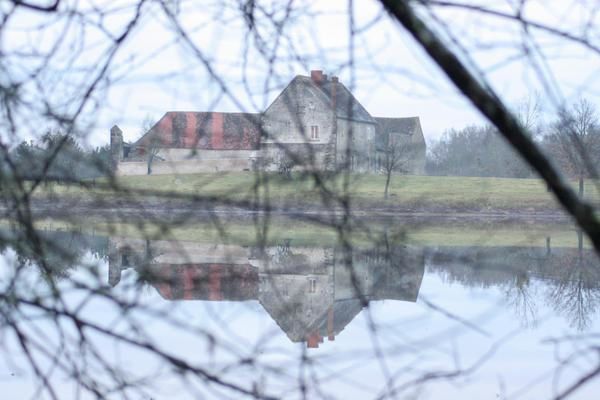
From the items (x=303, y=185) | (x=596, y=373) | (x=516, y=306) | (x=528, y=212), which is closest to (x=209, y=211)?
(x=303, y=185)

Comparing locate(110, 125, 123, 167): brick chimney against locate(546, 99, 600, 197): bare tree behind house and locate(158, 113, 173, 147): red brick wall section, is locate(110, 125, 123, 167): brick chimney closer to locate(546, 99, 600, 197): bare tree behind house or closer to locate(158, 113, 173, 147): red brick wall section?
locate(158, 113, 173, 147): red brick wall section

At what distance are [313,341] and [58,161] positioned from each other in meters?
1.16

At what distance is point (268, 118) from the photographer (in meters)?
1.87

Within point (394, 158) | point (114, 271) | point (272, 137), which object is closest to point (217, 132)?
point (272, 137)

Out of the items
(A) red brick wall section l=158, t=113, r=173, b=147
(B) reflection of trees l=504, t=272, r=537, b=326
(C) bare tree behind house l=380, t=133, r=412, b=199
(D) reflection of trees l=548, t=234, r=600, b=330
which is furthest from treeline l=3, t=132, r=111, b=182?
(D) reflection of trees l=548, t=234, r=600, b=330

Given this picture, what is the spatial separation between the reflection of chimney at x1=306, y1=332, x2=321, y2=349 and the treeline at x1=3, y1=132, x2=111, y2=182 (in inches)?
36.9

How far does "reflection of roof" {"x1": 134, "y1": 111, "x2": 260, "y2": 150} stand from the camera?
1.83 m

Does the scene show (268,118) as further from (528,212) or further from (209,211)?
(528,212)

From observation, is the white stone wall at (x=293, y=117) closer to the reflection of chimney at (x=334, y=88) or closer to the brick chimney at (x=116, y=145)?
the reflection of chimney at (x=334, y=88)

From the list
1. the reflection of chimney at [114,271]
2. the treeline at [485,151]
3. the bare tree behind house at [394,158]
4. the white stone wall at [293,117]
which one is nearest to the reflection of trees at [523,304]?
the treeline at [485,151]

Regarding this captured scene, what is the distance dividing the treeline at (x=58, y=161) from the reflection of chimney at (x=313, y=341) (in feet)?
3.07

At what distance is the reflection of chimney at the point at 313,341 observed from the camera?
104 inches

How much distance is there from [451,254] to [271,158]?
0.42 metres

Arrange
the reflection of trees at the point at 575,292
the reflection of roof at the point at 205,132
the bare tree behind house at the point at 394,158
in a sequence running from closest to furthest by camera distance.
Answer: the reflection of roof at the point at 205,132 < the bare tree behind house at the point at 394,158 < the reflection of trees at the point at 575,292
